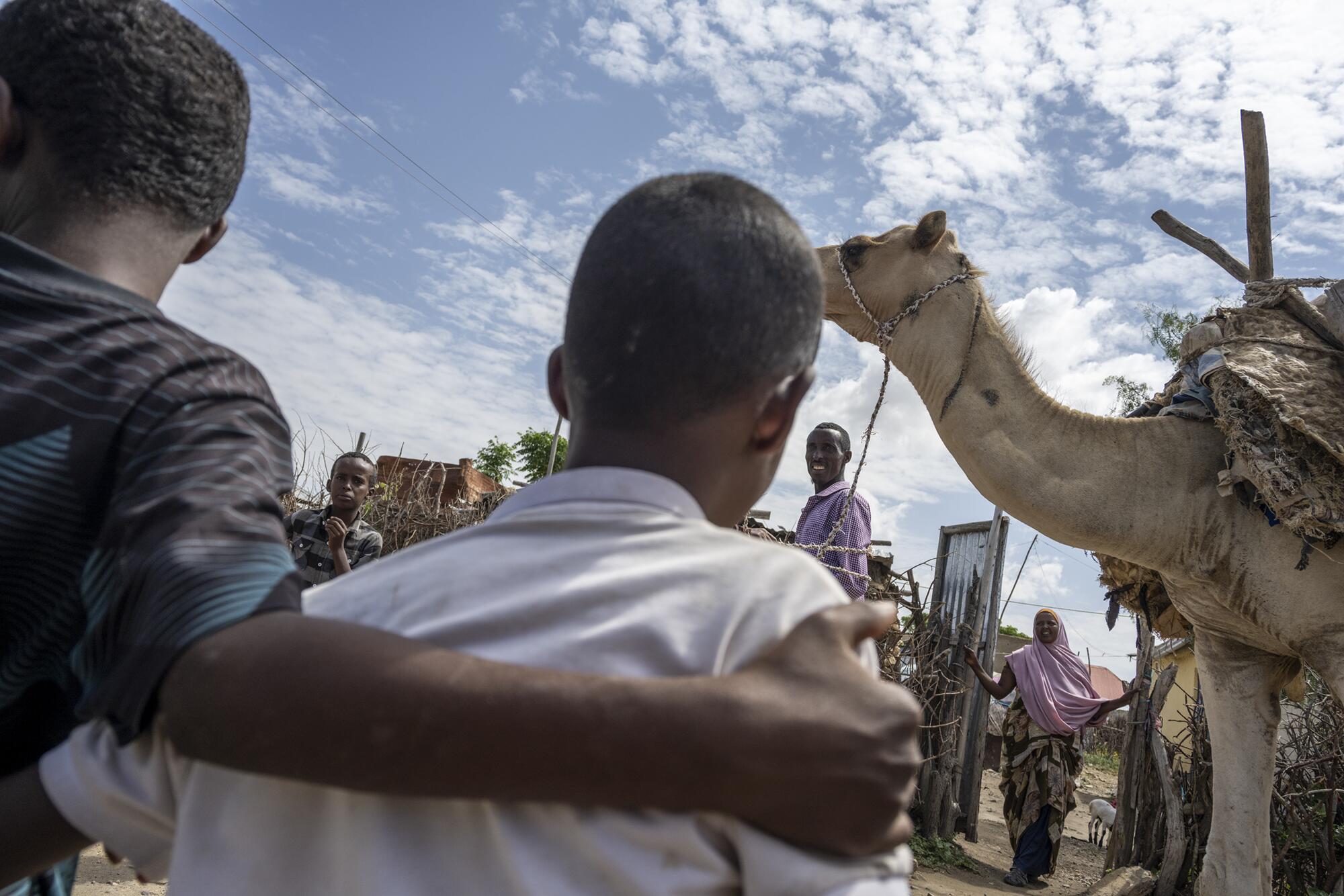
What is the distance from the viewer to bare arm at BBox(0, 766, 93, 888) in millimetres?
951

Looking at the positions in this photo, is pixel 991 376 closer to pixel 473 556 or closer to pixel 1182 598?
pixel 1182 598

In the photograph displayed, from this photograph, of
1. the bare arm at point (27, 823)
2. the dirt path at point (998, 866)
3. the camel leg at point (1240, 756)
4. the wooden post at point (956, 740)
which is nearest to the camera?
the bare arm at point (27, 823)

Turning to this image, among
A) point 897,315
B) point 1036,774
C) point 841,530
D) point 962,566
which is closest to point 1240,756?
point 841,530

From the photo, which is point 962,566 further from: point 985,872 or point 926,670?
point 985,872

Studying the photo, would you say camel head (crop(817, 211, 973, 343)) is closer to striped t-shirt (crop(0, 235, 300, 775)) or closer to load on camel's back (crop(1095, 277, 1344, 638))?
load on camel's back (crop(1095, 277, 1344, 638))

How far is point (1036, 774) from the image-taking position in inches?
365

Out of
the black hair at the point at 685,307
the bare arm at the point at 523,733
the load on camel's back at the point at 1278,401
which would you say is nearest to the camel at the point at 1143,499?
the load on camel's back at the point at 1278,401

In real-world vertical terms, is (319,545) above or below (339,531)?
below

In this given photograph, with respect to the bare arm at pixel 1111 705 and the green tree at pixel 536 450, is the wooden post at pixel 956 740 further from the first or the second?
the green tree at pixel 536 450

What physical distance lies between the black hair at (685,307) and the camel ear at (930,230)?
3.82 m

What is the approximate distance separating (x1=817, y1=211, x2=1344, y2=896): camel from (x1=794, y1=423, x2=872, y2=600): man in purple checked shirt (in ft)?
4.15

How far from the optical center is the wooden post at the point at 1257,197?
180 inches

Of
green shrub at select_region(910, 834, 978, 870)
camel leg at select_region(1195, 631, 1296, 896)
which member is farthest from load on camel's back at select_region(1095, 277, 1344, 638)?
green shrub at select_region(910, 834, 978, 870)

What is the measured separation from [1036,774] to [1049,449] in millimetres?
6216
